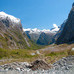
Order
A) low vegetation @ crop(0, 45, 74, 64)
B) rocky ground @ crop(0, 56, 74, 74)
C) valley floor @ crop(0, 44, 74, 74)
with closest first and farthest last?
valley floor @ crop(0, 44, 74, 74), rocky ground @ crop(0, 56, 74, 74), low vegetation @ crop(0, 45, 74, 64)

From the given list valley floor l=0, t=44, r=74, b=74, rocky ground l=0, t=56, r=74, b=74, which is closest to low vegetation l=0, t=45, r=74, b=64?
valley floor l=0, t=44, r=74, b=74

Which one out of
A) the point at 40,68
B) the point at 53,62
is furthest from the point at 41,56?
the point at 40,68

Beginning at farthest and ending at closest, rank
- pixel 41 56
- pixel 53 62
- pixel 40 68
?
pixel 41 56
pixel 53 62
pixel 40 68

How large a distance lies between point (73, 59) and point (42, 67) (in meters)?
6.82

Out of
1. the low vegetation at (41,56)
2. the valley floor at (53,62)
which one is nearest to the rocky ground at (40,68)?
the valley floor at (53,62)

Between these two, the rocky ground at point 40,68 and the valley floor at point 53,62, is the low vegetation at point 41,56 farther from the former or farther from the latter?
the rocky ground at point 40,68

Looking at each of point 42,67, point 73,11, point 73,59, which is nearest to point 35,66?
point 42,67

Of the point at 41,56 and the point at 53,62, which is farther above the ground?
the point at 41,56

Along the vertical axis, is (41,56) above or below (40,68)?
above

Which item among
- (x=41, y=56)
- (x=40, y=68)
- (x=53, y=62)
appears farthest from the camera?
(x=41, y=56)

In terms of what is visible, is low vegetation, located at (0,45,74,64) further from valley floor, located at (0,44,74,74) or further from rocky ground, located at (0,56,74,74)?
rocky ground, located at (0,56,74,74)

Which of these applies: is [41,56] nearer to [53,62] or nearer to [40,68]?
[53,62]

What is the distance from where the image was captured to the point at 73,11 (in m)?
175

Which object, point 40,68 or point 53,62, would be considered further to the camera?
point 53,62
